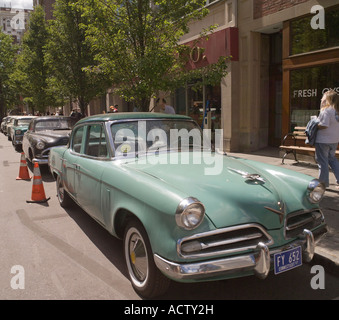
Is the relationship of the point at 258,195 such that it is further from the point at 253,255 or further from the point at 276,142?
the point at 276,142

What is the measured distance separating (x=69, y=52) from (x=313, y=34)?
11482 mm

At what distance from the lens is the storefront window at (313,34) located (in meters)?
8.48

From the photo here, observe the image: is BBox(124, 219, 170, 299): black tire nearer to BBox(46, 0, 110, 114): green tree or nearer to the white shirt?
the white shirt

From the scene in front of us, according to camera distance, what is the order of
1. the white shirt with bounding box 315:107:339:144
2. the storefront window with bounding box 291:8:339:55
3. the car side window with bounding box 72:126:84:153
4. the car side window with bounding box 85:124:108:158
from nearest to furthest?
the car side window with bounding box 85:124:108:158 < the car side window with bounding box 72:126:84:153 < the white shirt with bounding box 315:107:339:144 < the storefront window with bounding box 291:8:339:55

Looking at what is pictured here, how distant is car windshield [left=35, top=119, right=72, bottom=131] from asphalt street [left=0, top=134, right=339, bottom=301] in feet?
18.9

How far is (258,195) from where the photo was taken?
2.97 metres

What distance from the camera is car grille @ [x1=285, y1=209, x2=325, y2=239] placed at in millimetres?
3020

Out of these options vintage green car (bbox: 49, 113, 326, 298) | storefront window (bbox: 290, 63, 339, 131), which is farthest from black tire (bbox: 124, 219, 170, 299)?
storefront window (bbox: 290, 63, 339, 131)

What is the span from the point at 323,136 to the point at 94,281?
473cm

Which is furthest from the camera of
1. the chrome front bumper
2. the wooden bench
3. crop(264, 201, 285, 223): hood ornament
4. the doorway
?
the doorway

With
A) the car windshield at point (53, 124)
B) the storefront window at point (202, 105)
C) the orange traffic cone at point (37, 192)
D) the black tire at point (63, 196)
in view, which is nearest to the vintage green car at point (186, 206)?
the black tire at point (63, 196)

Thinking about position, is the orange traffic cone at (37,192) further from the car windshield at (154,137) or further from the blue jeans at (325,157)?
the blue jeans at (325,157)
